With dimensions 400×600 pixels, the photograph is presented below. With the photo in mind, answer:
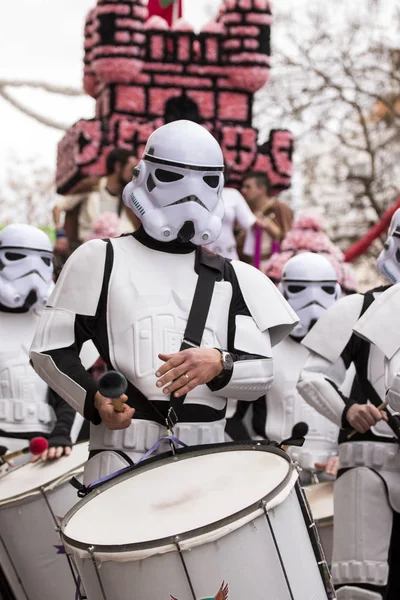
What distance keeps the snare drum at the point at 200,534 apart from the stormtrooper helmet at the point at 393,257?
5.78 feet

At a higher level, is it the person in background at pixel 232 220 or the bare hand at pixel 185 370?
the bare hand at pixel 185 370

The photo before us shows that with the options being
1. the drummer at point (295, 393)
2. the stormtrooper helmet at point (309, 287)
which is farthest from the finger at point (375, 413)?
the stormtrooper helmet at point (309, 287)

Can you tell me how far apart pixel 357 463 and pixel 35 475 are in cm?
153

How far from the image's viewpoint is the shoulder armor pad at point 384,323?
5559mm

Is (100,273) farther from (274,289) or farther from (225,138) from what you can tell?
(225,138)

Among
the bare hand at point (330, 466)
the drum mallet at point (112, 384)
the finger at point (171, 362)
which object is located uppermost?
the drum mallet at point (112, 384)

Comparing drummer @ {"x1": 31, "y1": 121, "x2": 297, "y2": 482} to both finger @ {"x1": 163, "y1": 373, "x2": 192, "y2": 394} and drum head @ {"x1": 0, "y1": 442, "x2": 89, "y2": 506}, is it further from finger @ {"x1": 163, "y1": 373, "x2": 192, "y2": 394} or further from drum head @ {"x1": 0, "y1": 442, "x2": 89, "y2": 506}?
drum head @ {"x1": 0, "y1": 442, "x2": 89, "y2": 506}

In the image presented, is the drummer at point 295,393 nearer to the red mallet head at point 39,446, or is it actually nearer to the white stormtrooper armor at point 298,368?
the white stormtrooper armor at point 298,368

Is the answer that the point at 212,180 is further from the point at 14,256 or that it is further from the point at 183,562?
the point at 14,256

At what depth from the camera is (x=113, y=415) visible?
477cm

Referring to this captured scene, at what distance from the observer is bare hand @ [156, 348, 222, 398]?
4758 mm

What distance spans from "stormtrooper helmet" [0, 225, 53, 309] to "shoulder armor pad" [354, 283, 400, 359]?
101 inches

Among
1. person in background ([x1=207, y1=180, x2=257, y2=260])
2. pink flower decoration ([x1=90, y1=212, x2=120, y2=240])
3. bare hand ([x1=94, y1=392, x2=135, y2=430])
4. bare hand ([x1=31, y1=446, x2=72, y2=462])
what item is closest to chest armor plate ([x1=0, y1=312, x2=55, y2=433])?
bare hand ([x1=31, y1=446, x2=72, y2=462])

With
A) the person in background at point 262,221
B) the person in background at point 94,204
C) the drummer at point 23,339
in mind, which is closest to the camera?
the drummer at point 23,339
